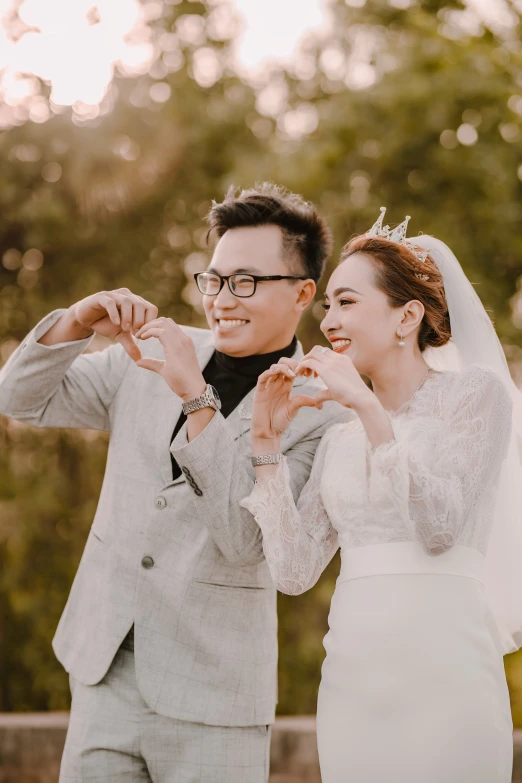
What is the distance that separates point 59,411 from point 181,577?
66 centimetres

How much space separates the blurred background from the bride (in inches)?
147

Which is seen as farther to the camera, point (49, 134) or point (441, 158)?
point (49, 134)

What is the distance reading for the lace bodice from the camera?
2.13m

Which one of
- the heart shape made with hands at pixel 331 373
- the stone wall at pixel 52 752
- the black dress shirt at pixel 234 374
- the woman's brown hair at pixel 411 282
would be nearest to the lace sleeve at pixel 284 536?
the heart shape made with hands at pixel 331 373

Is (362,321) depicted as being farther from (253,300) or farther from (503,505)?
(503,505)

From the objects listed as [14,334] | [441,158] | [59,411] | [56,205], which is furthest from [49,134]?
[59,411]

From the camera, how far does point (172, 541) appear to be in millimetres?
2533

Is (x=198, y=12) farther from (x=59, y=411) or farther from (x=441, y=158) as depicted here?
(x=59, y=411)

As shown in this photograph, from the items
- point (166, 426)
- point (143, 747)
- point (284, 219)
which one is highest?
point (284, 219)

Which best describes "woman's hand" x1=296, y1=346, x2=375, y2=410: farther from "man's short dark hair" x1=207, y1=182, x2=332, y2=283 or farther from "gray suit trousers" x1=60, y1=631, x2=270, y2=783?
"gray suit trousers" x1=60, y1=631, x2=270, y2=783

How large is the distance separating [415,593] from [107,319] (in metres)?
1.14

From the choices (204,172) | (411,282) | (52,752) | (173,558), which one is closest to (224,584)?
(173,558)

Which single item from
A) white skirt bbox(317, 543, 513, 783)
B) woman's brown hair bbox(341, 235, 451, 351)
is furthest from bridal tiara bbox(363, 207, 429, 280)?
white skirt bbox(317, 543, 513, 783)

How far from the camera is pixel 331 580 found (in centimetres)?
692
